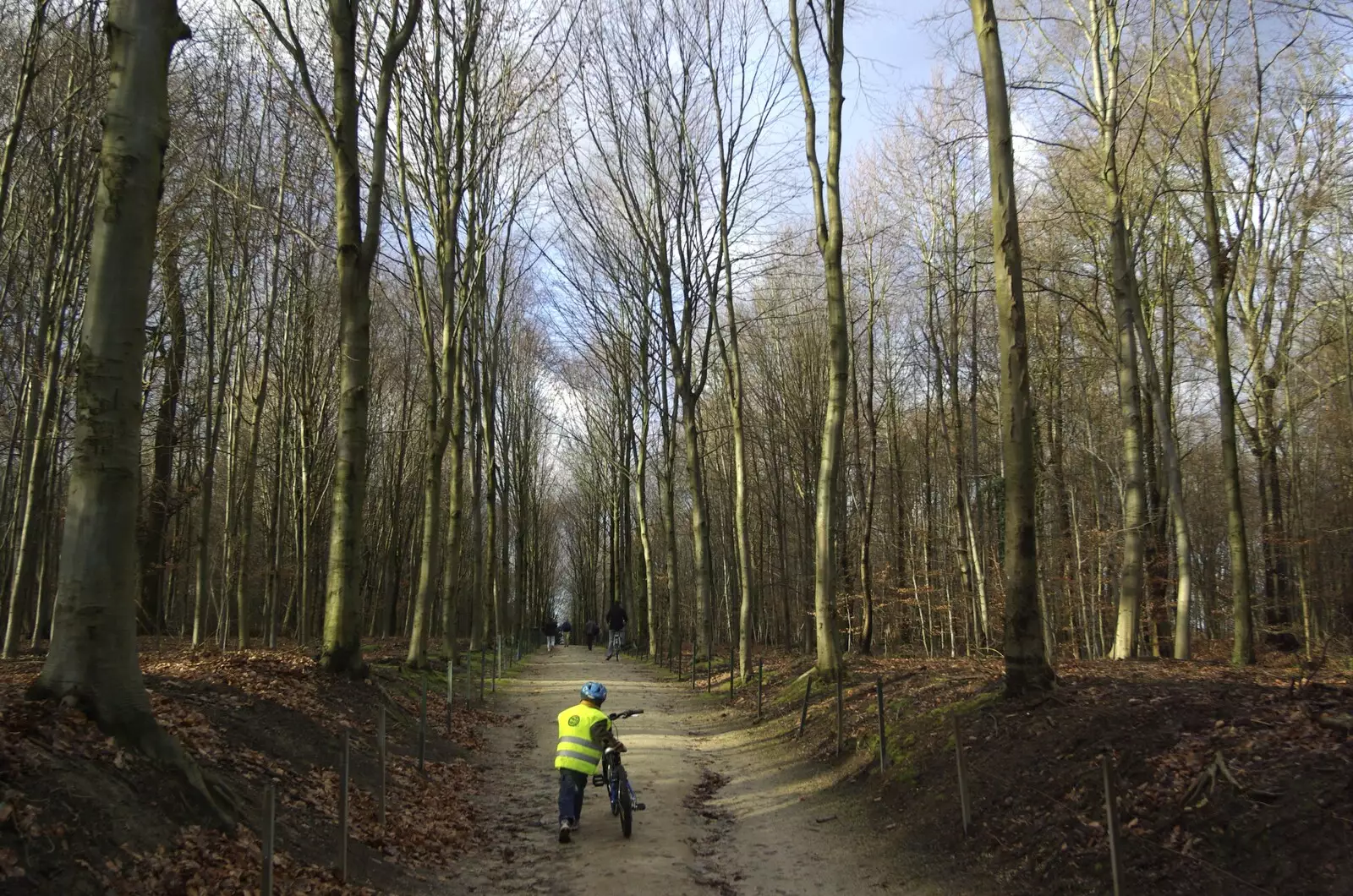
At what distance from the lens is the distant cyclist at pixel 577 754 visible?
7.61m

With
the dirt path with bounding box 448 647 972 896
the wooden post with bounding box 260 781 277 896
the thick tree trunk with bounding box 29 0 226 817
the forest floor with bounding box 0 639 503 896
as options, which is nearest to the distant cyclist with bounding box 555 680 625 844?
the dirt path with bounding box 448 647 972 896

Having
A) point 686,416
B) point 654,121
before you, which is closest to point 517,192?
point 654,121

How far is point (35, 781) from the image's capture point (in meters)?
4.40

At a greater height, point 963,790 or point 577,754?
point 577,754

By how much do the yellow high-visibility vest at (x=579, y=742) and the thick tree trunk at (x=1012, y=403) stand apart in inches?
163

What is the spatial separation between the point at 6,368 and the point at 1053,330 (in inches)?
1185

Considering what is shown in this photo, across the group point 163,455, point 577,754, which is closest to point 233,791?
point 577,754

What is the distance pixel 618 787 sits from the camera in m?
7.76

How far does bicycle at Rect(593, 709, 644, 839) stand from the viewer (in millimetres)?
7605

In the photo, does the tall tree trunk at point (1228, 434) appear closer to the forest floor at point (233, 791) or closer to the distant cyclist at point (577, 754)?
the distant cyclist at point (577, 754)

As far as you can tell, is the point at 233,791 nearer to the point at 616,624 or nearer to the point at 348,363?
the point at 348,363

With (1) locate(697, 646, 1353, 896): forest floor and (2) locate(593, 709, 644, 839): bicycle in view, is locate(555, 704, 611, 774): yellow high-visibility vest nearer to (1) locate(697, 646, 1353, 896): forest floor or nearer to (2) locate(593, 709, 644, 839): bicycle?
(2) locate(593, 709, 644, 839): bicycle

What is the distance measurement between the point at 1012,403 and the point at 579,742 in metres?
5.43

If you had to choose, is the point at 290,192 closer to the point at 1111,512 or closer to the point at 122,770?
the point at 122,770
